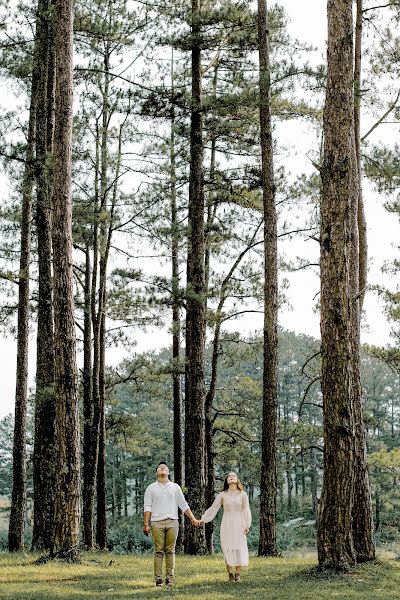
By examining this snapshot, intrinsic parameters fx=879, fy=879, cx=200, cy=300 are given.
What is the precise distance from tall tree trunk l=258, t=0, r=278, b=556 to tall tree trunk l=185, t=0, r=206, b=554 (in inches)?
46.9

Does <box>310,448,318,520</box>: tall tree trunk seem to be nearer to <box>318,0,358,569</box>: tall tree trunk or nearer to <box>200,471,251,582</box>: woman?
<box>200,471,251,582</box>: woman

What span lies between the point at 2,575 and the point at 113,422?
14.4 meters

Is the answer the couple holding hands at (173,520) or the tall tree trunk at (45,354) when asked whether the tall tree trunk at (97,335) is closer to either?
the tall tree trunk at (45,354)

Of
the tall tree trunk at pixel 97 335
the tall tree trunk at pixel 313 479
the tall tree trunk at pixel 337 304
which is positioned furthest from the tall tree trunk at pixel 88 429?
the tall tree trunk at pixel 313 479

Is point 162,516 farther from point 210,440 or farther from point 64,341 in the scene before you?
point 210,440

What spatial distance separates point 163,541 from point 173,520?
0.28m

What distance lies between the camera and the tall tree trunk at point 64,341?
40.5ft

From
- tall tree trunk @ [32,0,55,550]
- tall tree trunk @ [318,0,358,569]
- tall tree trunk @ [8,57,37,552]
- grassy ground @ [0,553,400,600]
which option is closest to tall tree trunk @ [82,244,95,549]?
tall tree trunk @ [8,57,37,552]

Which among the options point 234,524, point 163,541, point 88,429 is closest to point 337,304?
point 234,524

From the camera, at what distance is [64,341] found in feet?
41.1

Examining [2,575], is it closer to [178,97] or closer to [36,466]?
[36,466]

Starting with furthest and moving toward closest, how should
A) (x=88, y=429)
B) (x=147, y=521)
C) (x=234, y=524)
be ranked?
(x=88, y=429) < (x=234, y=524) < (x=147, y=521)

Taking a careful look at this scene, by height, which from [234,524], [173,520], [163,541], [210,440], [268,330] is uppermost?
[268,330]

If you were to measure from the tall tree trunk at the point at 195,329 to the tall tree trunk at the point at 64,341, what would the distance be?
423 centimetres
